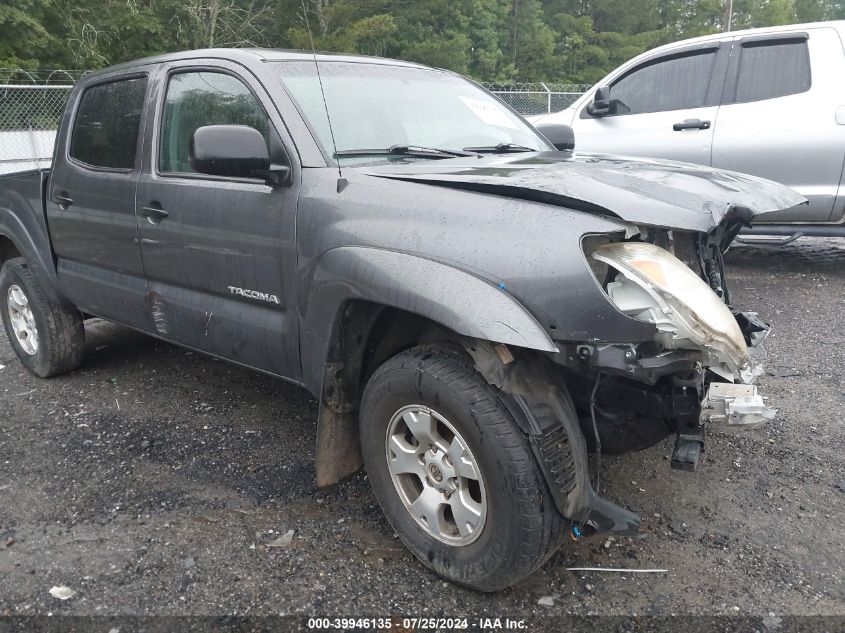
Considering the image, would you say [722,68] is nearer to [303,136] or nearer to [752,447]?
[752,447]

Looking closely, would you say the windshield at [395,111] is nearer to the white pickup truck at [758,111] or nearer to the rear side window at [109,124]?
the rear side window at [109,124]

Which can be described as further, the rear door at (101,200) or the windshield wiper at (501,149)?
the rear door at (101,200)

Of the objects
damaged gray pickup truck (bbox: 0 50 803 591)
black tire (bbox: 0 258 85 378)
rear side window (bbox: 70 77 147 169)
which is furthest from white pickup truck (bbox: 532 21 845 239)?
black tire (bbox: 0 258 85 378)

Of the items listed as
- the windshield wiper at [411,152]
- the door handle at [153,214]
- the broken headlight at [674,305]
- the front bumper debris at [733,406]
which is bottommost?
the front bumper debris at [733,406]

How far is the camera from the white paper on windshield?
11.9ft

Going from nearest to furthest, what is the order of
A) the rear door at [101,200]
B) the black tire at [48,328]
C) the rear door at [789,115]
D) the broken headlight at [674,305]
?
the broken headlight at [674,305] < the rear door at [101,200] < the black tire at [48,328] < the rear door at [789,115]

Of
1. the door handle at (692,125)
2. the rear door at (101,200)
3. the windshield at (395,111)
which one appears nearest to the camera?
the windshield at (395,111)

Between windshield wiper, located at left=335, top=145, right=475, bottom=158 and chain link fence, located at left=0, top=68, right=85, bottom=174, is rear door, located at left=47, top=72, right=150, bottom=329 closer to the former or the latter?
windshield wiper, located at left=335, top=145, right=475, bottom=158

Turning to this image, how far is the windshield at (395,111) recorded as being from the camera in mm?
2965

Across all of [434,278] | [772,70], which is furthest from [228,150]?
[772,70]

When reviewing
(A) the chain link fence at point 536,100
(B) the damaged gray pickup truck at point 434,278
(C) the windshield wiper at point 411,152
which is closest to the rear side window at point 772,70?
(B) the damaged gray pickup truck at point 434,278

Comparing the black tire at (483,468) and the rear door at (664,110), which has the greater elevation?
the rear door at (664,110)

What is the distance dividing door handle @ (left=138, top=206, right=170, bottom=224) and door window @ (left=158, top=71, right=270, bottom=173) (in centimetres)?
20

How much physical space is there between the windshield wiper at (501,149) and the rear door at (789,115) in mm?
3530
